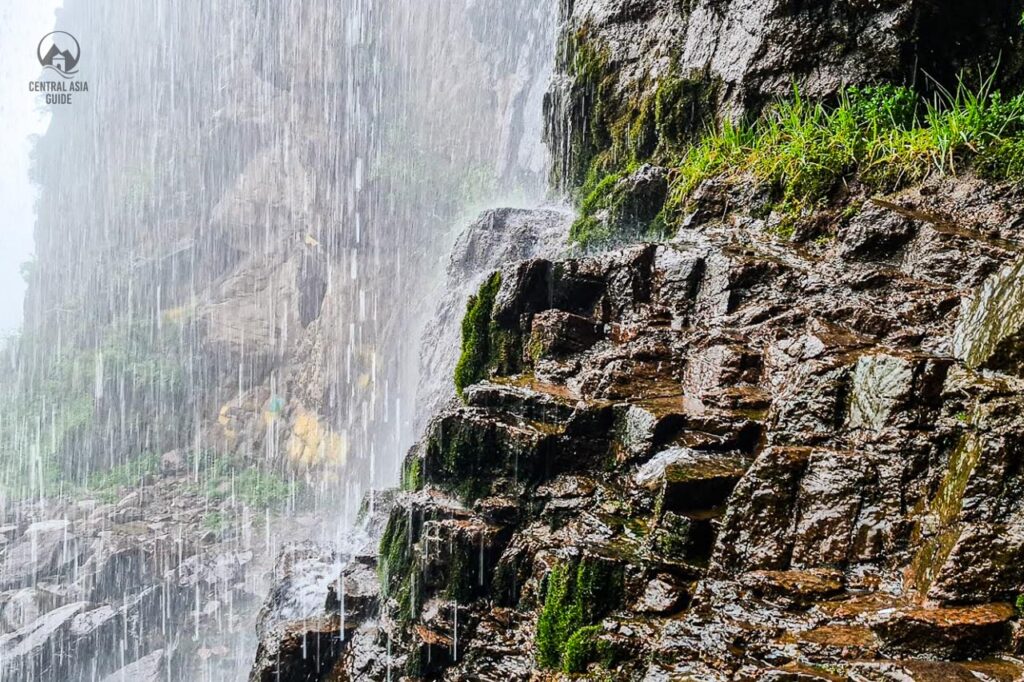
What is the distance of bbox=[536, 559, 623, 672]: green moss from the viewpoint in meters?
3.65

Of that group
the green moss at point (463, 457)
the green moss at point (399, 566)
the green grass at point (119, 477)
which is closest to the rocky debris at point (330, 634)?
the green moss at point (399, 566)

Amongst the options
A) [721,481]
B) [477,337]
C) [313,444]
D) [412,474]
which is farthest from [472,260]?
[313,444]

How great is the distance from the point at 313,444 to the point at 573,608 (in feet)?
56.3

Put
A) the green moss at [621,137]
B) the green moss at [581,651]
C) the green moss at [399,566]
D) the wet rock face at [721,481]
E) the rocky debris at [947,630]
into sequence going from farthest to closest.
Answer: the green moss at [621,137] → the green moss at [399,566] → the green moss at [581,651] → the wet rock face at [721,481] → the rocky debris at [947,630]

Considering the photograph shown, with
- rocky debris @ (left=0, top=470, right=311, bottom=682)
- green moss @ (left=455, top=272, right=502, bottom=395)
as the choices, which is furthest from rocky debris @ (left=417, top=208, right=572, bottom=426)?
rocky debris @ (left=0, top=470, right=311, bottom=682)

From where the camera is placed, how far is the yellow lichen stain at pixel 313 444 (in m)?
19.2

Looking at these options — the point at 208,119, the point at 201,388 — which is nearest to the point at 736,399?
the point at 201,388

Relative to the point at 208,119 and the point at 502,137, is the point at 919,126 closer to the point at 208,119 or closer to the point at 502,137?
the point at 502,137

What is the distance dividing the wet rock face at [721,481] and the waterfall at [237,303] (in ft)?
31.9

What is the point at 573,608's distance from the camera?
149 inches

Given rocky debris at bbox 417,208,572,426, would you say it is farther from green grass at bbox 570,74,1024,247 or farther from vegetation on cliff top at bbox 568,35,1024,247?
green grass at bbox 570,74,1024,247

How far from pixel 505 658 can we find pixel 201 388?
20770 mm

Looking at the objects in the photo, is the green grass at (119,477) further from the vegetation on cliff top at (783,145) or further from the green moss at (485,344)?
the vegetation on cliff top at (783,145)

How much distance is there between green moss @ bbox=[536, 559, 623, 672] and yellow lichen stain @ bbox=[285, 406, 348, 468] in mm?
16006
